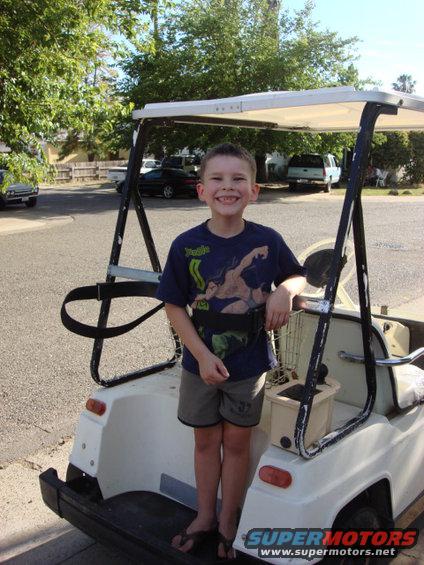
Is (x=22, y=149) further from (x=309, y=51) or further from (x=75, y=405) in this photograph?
(x=309, y=51)

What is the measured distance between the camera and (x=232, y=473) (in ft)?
7.36

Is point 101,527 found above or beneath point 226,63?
beneath

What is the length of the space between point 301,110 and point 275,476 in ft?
4.83

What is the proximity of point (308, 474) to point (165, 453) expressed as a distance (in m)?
0.85

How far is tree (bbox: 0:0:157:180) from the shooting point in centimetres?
609

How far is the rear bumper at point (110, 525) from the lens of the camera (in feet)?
6.74

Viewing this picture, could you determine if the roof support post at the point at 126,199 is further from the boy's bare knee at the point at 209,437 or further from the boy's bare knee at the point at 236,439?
the boy's bare knee at the point at 236,439

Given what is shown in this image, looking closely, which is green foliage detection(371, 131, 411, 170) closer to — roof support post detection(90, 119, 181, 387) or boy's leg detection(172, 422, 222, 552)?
roof support post detection(90, 119, 181, 387)

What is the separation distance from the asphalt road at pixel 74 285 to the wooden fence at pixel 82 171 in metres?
15.8

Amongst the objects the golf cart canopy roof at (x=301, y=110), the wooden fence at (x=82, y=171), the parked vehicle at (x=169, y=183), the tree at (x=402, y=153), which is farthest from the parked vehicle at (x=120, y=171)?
the golf cart canopy roof at (x=301, y=110)

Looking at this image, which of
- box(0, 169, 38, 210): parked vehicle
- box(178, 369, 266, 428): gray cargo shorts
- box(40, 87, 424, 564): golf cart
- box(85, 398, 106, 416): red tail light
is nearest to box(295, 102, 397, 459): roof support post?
box(40, 87, 424, 564): golf cart

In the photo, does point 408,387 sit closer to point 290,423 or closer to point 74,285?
point 290,423

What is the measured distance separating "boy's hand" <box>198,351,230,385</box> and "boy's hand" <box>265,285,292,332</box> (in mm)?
224

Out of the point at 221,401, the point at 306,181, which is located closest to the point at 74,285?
the point at 221,401
